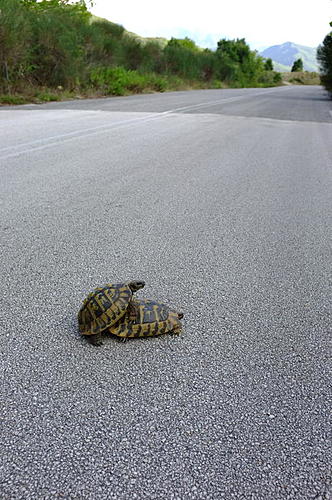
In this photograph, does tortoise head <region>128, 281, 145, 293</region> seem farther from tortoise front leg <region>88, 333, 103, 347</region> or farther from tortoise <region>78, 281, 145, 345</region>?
tortoise front leg <region>88, 333, 103, 347</region>

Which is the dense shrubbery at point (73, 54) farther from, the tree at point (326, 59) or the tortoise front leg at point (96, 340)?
the tortoise front leg at point (96, 340)

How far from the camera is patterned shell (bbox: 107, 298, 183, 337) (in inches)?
90.8

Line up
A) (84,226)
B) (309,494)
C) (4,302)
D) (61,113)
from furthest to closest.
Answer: (61,113), (84,226), (4,302), (309,494)

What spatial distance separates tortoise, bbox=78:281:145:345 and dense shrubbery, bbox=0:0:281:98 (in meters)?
14.9

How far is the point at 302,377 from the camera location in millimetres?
2135

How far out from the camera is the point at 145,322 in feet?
7.66

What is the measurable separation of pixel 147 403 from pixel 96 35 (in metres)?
22.3

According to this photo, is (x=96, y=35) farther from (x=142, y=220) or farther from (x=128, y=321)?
(x=128, y=321)

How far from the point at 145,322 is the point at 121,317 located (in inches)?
5.0

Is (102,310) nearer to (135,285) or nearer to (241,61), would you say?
(135,285)

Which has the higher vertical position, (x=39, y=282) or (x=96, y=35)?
(x=96, y=35)

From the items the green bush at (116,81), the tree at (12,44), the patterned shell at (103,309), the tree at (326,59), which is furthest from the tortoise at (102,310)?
the tree at (326,59)

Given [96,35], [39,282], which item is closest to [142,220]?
[39,282]

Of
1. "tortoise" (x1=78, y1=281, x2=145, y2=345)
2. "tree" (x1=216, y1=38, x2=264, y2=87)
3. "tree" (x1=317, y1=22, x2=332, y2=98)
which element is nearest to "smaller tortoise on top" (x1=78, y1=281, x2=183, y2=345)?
"tortoise" (x1=78, y1=281, x2=145, y2=345)
